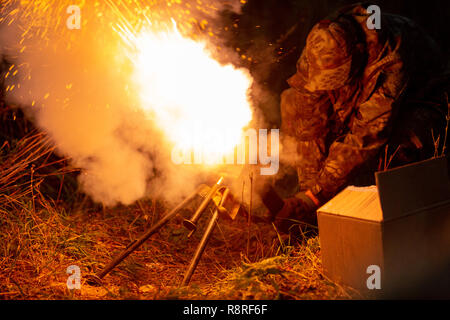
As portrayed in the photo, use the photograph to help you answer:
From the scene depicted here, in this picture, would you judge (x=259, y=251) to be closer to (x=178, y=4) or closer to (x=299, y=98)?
(x=299, y=98)

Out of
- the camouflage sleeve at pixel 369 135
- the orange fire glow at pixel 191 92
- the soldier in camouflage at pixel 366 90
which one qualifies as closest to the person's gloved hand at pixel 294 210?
the soldier in camouflage at pixel 366 90

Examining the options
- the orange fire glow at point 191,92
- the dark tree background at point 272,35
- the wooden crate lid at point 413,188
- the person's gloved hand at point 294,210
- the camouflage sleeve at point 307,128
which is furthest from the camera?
the dark tree background at point 272,35

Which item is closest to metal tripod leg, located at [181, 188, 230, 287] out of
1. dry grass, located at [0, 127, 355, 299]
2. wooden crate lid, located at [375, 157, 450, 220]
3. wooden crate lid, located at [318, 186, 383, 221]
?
dry grass, located at [0, 127, 355, 299]

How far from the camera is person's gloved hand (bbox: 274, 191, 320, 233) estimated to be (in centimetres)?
312

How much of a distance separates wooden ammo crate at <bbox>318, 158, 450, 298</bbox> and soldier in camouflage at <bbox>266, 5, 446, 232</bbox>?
0.91 meters

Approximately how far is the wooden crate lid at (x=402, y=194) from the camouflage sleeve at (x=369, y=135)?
2.82ft

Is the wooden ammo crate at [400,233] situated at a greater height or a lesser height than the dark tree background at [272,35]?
lesser

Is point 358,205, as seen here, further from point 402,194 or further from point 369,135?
point 369,135

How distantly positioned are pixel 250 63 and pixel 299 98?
91 centimetres

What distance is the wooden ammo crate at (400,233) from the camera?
2012mm

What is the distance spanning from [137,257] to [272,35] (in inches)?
122

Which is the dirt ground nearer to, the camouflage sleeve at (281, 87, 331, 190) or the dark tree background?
the camouflage sleeve at (281, 87, 331, 190)

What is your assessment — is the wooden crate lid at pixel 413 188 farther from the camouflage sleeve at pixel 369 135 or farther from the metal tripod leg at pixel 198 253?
the metal tripod leg at pixel 198 253

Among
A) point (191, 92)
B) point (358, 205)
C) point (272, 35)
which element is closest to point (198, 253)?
point (358, 205)
